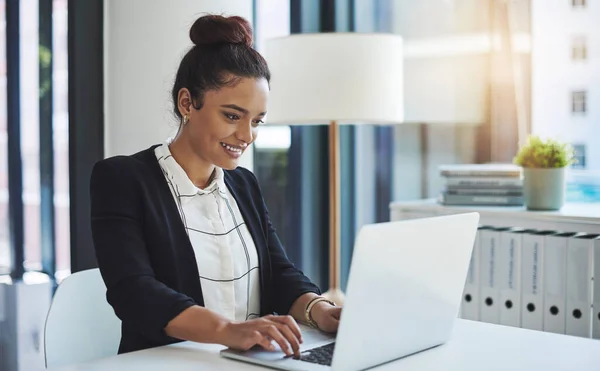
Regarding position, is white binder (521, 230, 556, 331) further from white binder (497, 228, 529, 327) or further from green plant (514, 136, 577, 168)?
green plant (514, 136, 577, 168)

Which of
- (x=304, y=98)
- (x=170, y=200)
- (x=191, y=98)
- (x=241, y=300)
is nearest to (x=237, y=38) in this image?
(x=191, y=98)

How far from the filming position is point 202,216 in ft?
5.58

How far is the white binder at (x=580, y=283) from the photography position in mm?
2488

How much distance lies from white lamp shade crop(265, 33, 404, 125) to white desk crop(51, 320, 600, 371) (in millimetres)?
1337

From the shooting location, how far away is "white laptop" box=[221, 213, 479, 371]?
1.16 meters

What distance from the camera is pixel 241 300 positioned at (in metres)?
1.74

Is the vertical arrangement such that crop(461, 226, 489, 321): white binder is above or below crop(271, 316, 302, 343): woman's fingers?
below

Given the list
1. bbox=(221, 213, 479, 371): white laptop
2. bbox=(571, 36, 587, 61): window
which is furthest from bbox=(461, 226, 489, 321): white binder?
bbox=(221, 213, 479, 371): white laptop

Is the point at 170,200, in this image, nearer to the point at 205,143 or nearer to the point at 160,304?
the point at 205,143

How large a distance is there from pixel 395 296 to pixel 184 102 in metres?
0.76

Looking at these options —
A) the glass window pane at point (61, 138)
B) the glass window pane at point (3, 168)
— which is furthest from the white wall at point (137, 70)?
the glass window pane at point (3, 168)

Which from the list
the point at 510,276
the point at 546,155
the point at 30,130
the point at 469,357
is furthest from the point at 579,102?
the point at 30,130

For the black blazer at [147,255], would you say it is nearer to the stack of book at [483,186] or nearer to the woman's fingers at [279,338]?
the woman's fingers at [279,338]

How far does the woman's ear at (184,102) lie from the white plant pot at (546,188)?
1461 mm
